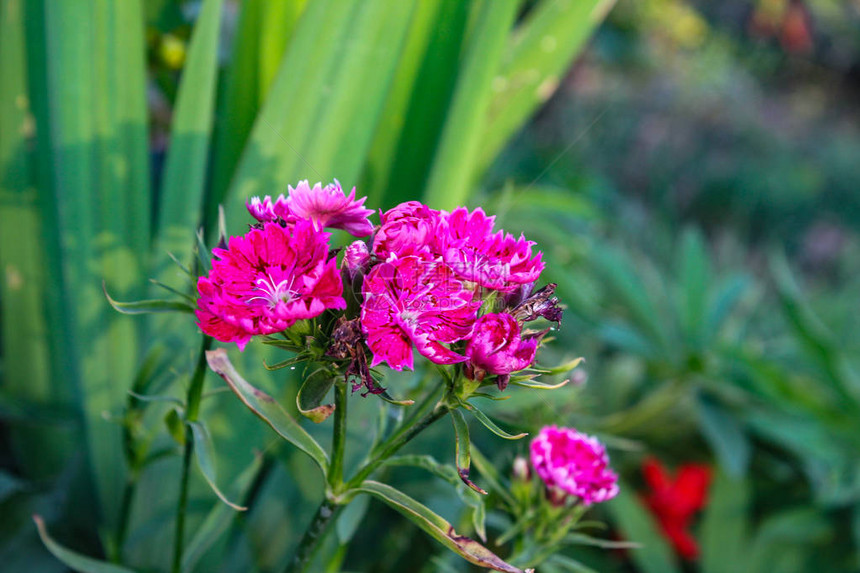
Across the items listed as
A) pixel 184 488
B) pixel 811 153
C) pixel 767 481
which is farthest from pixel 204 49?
pixel 811 153

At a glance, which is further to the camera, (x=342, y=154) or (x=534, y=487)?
(x=342, y=154)

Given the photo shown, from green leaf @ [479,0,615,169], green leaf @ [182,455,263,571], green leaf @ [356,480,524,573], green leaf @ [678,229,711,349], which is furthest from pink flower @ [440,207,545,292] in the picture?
green leaf @ [678,229,711,349]

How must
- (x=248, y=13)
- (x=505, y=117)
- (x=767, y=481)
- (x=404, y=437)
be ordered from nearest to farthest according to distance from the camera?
(x=404, y=437) < (x=248, y=13) < (x=505, y=117) < (x=767, y=481)

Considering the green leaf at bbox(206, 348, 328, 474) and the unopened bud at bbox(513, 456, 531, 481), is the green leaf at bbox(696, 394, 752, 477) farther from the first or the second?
the green leaf at bbox(206, 348, 328, 474)

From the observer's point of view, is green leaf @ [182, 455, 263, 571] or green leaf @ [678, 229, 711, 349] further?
green leaf @ [678, 229, 711, 349]

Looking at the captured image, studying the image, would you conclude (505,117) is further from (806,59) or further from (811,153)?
(806,59)

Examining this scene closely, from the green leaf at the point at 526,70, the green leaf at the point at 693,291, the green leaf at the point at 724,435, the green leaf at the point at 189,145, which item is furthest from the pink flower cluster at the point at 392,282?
the green leaf at the point at 693,291
